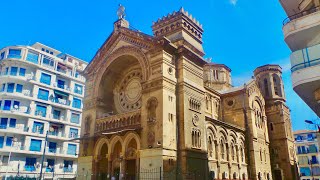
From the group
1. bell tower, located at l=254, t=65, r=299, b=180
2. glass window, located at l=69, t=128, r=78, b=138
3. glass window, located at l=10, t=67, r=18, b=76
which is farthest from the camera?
glass window, located at l=69, t=128, r=78, b=138

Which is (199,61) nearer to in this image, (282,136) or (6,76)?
(282,136)

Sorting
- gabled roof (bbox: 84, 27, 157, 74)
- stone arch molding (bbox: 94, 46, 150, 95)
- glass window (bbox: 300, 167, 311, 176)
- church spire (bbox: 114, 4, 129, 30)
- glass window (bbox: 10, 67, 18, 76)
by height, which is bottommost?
glass window (bbox: 300, 167, 311, 176)

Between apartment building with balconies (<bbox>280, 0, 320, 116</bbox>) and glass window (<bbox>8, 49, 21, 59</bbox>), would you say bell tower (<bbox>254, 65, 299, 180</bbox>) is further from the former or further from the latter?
glass window (<bbox>8, 49, 21, 59</bbox>)

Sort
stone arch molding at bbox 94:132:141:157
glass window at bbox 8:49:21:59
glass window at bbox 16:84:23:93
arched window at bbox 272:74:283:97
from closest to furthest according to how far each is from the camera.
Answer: stone arch molding at bbox 94:132:141:157 → glass window at bbox 16:84:23:93 → glass window at bbox 8:49:21:59 → arched window at bbox 272:74:283:97

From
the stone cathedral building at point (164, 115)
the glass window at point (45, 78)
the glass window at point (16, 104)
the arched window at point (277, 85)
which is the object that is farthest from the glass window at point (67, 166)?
the arched window at point (277, 85)

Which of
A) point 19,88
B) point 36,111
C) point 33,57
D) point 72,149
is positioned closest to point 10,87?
point 19,88

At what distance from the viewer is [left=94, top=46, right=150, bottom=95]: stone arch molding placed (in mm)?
24019

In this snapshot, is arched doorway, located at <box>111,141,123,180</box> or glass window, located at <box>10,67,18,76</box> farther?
glass window, located at <box>10,67,18,76</box>

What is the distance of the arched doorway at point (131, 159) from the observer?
23.5 metres

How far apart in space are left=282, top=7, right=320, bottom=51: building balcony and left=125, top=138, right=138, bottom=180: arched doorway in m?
15.1

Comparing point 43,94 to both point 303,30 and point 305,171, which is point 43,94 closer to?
point 303,30

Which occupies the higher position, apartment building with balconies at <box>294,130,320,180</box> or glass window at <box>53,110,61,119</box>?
glass window at <box>53,110,61,119</box>

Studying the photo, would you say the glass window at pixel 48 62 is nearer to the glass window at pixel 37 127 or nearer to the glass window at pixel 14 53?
the glass window at pixel 14 53

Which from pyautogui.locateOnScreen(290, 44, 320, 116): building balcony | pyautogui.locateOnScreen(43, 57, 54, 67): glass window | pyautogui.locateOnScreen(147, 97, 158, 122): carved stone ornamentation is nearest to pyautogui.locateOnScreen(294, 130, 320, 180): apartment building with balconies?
pyautogui.locateOnScreen(147, 97, 158, 122): carved stone ornamentation
